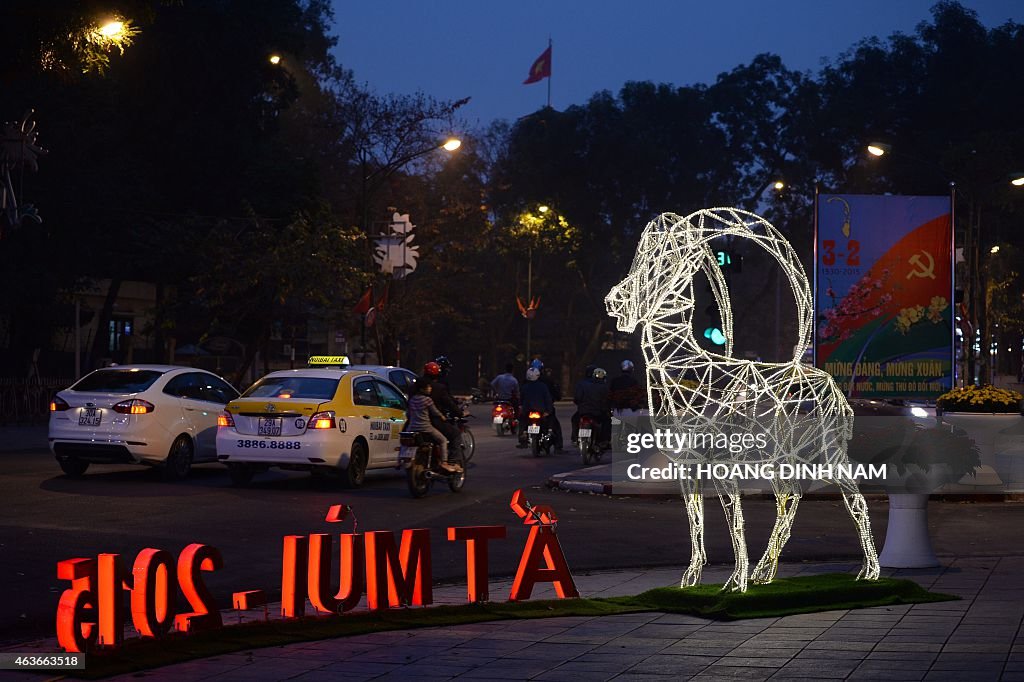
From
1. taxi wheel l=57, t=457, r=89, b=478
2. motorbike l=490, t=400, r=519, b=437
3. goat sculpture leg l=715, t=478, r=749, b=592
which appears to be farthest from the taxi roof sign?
goat sculpture leg l=715, t=478, r=749, b=592

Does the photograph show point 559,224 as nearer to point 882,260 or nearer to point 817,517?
point 882,260

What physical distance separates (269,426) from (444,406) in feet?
7.72

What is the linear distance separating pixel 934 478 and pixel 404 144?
4115cm

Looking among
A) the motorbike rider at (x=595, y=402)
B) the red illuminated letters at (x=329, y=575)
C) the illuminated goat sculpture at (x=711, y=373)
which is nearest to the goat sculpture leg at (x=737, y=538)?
the illuminated goat sculpture at (x=711, y=373)

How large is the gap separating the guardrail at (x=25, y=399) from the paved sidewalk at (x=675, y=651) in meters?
28.8

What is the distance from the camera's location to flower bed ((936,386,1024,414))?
20609mm

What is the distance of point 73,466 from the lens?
67.6ft

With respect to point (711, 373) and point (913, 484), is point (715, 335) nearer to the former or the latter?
point (913, 484)

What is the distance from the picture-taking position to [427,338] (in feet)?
214

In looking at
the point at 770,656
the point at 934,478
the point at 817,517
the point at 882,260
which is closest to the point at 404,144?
the point at 882,260

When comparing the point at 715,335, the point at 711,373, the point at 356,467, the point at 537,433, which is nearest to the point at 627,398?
the point at 537,433

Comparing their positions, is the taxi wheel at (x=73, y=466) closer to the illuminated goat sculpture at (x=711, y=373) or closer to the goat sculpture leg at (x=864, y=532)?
the illuminated goat sculpture at (x=711, y=373)

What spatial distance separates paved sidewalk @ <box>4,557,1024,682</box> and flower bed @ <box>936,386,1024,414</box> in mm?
10811

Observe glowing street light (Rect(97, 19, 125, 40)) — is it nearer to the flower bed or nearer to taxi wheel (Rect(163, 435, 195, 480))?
taxi wheel (Rect(163, 435, 195, 480))
